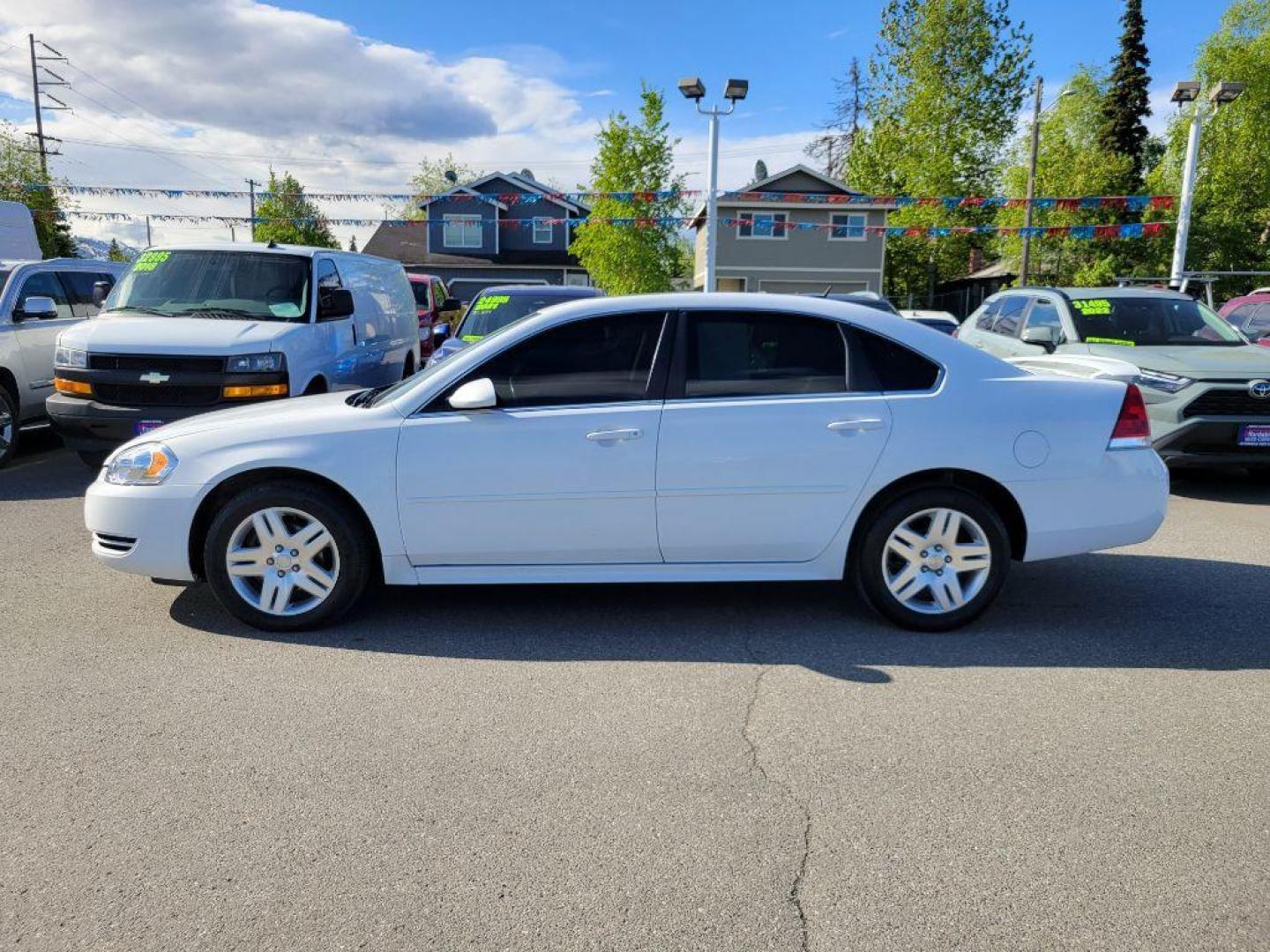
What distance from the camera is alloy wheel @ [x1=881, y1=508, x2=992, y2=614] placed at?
14.8 feet

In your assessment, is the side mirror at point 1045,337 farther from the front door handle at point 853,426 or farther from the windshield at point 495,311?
the front door handle at point 853,426

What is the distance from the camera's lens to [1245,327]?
41.5 ft

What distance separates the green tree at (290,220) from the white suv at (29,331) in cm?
4385

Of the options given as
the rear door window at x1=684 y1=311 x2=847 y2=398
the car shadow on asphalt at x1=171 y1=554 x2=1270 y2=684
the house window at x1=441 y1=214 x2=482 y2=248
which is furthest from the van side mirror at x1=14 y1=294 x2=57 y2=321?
the house window at x1=441 y1=214 x2=482 y2=248

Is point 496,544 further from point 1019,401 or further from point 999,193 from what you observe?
point 999,193

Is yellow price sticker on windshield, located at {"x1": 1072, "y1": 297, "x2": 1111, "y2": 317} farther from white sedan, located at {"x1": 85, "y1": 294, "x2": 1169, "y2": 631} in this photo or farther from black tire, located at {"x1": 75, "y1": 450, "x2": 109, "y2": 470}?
black tire, located at {"x1": 75, "y1": 450, "x2": 109, "y2": 470}

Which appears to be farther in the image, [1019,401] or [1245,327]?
[1245,327]

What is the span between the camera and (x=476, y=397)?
4363 millimetres

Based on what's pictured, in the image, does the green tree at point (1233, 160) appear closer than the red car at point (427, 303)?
No

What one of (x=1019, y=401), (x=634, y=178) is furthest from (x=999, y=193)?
(x=1019, y=401)

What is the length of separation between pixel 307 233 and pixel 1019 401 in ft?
191

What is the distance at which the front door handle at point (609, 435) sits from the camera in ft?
14.3

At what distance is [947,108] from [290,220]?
39.2 metres

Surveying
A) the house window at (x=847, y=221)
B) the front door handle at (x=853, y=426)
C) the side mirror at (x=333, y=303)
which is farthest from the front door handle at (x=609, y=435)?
the house window at (x=847, y=221)
